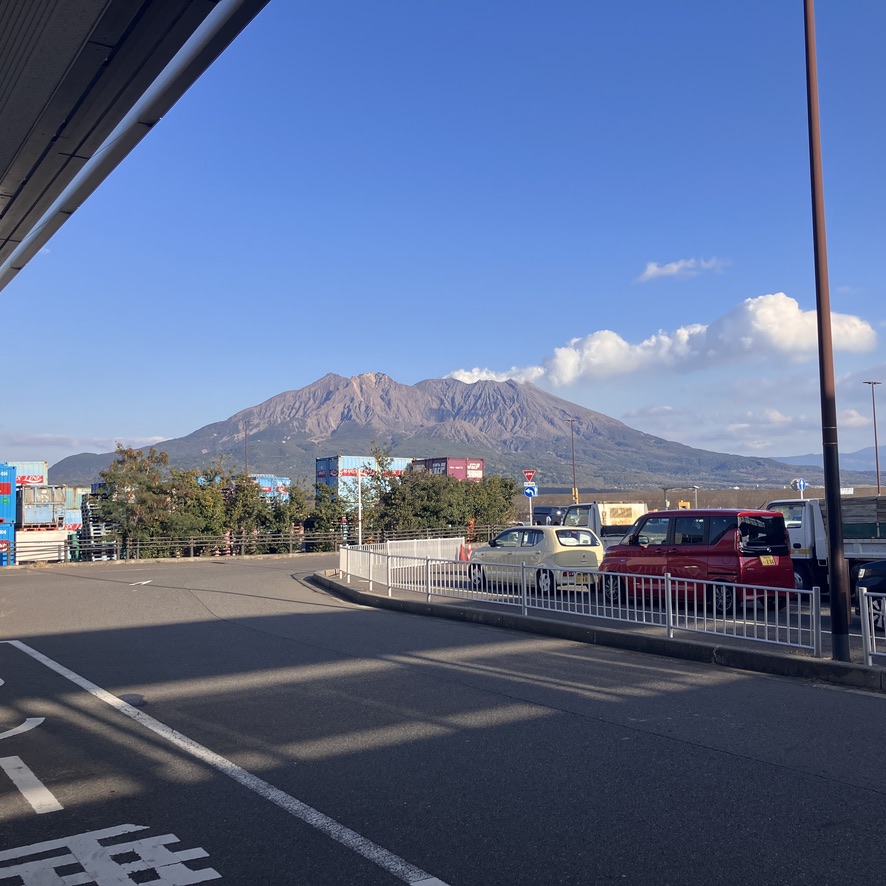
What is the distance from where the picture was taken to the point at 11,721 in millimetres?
7883

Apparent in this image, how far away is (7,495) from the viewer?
37.3 meters

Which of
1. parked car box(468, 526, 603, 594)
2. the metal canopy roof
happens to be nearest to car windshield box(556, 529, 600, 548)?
parked car box(468, 526, 603, 594)

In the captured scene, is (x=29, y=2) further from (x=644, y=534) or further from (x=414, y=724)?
(x=644, y=534)

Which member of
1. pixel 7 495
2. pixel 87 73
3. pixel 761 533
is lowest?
pixel 761 533

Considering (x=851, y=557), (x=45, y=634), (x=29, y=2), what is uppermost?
(x=29, y=2)

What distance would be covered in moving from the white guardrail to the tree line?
13.6 m

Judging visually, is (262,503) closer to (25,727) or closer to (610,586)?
(610,586)

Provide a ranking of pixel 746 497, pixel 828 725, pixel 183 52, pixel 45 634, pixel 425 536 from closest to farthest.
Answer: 1. pixel 183 52
2. pixel 828 725
3. pixel 45 634
4. pixel 425 536
5. pixel 746 497

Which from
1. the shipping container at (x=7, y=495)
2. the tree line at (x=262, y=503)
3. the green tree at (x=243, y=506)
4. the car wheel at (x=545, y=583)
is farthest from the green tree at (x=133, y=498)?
the car wheel at (x=545, y=583)

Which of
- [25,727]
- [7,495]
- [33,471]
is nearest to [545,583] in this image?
[25,727]

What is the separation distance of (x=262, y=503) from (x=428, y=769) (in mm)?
33837

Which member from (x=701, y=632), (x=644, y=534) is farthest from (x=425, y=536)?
(x=701, y=632)

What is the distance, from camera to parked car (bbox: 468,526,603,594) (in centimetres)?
1583

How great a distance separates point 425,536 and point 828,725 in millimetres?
34202
